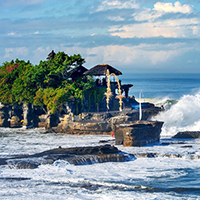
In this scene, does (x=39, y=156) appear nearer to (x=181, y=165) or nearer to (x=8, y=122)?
(x=181, y=165)

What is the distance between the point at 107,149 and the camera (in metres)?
30.2

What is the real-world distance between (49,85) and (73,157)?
2295 centimetres

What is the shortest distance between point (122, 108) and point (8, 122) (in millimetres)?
12963

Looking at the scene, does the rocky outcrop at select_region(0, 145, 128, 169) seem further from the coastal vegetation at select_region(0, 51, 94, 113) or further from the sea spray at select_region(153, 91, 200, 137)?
the coastal vegetation at select_region(0, 51, 94, 113)

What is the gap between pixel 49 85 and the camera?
50.7 meters

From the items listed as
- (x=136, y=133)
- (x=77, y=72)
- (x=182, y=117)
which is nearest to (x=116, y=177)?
(x=136, y=133)

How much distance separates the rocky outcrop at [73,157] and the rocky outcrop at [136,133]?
3.56m

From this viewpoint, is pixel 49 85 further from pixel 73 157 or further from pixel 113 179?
pixel 113 179

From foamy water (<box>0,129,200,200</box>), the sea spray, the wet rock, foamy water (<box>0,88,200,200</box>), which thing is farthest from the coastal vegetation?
foamy water (<box>0,129,200,200</box>)

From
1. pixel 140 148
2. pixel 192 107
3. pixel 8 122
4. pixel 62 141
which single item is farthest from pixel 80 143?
pixel 192 107

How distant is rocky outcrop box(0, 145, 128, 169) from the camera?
90.2ft

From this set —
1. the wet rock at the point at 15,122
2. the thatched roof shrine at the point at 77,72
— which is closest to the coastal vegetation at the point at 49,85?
the thatched roof shrine at the point at 77,72

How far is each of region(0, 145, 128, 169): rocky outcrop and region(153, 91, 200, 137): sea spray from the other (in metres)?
13.8

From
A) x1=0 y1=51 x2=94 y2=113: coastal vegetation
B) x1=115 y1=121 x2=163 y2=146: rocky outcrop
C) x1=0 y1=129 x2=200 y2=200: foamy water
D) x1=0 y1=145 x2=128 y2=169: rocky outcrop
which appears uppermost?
x1=0 y1=51 x2=94 y2=113: coastal vegetation
